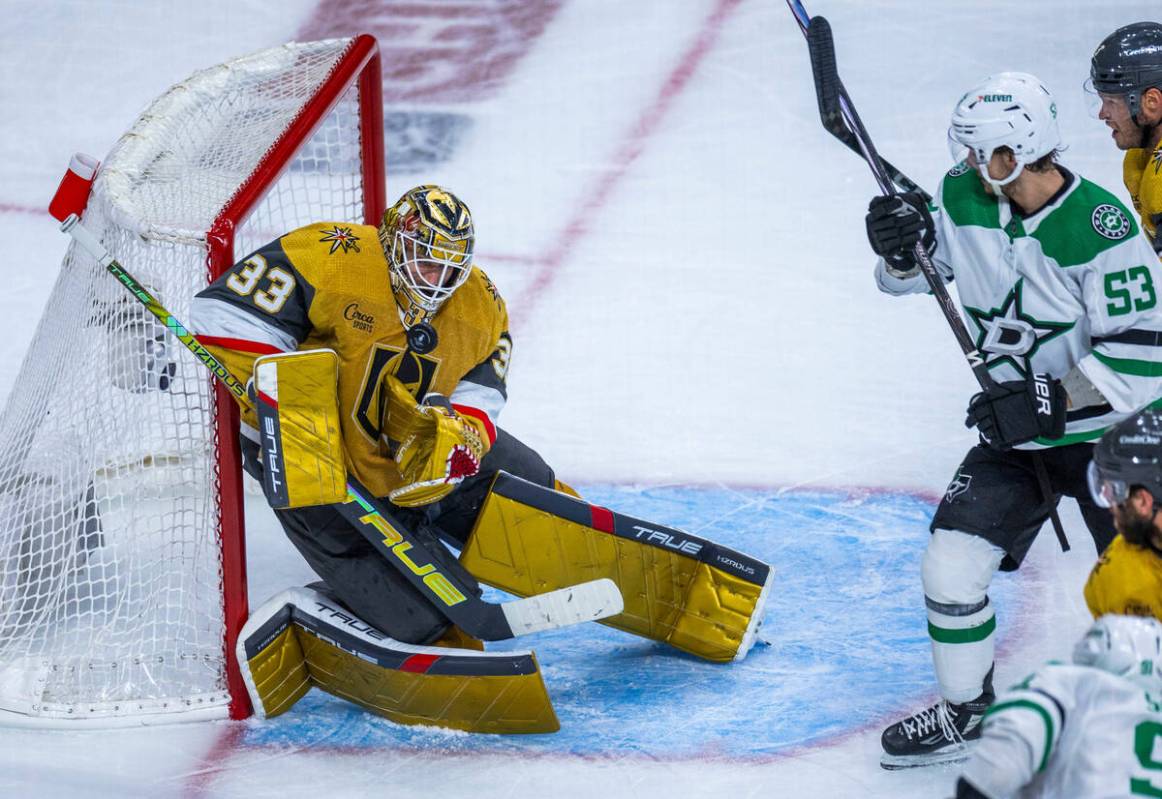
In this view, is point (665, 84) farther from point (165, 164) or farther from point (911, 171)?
point (165, 164)

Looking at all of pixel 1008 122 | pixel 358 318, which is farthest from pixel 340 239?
pixel 1008 122

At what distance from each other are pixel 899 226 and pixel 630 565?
0.94 metres

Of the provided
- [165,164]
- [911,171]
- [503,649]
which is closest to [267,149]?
[165,164]

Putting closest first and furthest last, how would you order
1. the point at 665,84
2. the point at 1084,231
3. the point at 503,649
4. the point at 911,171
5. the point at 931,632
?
the point at 1084,231, the point at 931,632, the point at 503,649, the point at 911,171, the point at 665,84

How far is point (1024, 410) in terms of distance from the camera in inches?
113

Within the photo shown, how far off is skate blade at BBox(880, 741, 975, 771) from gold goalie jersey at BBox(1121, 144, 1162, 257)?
1.12 m

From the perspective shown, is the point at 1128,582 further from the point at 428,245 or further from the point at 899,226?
the point at 428,245

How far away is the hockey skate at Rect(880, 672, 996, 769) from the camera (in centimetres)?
307

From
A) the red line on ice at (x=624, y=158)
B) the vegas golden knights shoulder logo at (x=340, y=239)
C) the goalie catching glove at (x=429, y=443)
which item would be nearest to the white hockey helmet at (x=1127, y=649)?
the goalie catching glove at (x=429, y=443)

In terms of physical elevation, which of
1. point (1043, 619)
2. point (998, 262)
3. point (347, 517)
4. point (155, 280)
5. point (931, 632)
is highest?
point (155, 280)

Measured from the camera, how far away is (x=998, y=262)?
295 cm

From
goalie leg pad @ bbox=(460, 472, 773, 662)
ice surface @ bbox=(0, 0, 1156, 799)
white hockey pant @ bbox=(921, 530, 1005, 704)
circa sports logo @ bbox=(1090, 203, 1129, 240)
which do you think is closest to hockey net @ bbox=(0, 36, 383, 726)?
ice surface @ bbox=(0, 0, 1156, 799)

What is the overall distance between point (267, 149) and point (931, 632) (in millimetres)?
1659

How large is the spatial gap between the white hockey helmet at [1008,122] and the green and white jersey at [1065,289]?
0.09 meters
